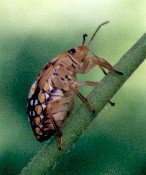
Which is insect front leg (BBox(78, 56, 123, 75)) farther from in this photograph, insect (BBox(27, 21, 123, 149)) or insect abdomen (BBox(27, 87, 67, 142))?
insect abdomen (BBox(27, 87, 67, 142))

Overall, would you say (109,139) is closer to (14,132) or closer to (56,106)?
(14,132)

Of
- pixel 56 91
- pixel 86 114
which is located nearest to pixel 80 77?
pixel 56 91

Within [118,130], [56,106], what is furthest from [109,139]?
[56,106]

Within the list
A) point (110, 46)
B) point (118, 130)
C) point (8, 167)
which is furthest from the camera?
point (110, 46)

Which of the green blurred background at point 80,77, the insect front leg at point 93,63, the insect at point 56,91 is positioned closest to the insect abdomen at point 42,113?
the insect at point 56,91

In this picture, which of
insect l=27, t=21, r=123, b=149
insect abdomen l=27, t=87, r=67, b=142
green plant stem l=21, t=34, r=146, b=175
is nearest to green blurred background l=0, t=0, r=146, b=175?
insect l=27, t=21, r=123, b=149
